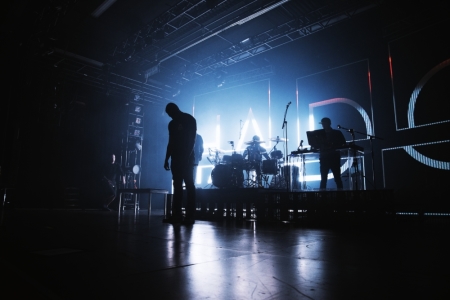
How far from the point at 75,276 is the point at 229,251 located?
91cm

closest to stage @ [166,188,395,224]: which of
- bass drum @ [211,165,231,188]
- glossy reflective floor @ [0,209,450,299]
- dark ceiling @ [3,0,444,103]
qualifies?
bass drum @ [211,165,231,188]

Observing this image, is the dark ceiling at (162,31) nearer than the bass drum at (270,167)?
Yes

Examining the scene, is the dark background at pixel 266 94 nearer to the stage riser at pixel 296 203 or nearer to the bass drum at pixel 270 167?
→ the bass drum at pixel 270 167

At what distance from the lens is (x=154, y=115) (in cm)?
1224

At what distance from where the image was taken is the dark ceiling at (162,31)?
23.1 feet

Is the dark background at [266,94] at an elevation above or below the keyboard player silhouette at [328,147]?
above

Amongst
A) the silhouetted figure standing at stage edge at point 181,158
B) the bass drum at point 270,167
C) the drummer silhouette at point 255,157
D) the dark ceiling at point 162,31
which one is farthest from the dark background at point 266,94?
the silhouetted figure standing at stage edge at point 181,158

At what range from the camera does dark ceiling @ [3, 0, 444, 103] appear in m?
7.03

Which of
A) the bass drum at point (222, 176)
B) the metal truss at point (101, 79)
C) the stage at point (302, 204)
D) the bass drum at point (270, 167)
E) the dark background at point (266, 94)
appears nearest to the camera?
the stage at point (302, 204)

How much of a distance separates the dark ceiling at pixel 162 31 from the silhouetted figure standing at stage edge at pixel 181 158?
3827mm

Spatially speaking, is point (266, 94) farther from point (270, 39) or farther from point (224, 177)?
point (224, 177)

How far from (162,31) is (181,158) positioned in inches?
204

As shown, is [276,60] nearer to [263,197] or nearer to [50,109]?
[263,197]

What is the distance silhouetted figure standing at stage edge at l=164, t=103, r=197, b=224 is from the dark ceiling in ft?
12.6
